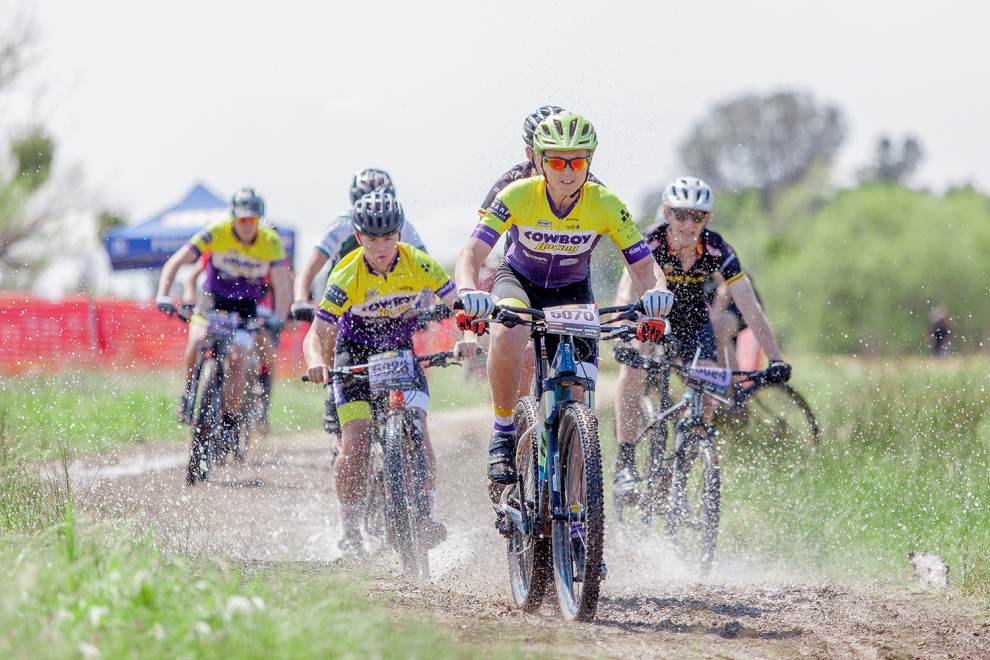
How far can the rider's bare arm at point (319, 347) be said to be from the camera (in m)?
7.23

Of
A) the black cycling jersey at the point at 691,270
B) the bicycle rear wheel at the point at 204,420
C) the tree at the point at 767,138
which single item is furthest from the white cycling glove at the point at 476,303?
the tree at the point at 767,138

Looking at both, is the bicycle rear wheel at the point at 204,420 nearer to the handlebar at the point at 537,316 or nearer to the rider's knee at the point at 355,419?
the rider's knee at the point at 355,419

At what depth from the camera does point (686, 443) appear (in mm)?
8086

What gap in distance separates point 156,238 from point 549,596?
19.9 meters

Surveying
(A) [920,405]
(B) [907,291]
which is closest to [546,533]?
(A) [920,405]

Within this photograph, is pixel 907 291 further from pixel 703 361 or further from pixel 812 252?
pixel 703 361

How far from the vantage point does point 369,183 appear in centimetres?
905

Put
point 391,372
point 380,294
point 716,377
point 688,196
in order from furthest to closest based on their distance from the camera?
1. point 688,196
2. point 716,377
3. point 380,294
4. point 391,372

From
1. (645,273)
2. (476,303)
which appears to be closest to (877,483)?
(645,273)

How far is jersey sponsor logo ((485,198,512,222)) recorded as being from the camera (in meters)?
6.45

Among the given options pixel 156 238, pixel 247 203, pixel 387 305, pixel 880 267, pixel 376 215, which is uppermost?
pixel 880 267

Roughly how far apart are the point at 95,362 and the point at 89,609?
47.1 ft

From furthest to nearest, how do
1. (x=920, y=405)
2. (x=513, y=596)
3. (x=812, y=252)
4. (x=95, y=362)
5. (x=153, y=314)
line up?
(x=812, y=252), (x=153, y=314), (x=95, y=362), (x=920, y=405), (x=513, y=596)

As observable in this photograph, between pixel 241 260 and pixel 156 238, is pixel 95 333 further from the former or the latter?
pixel 241 260
